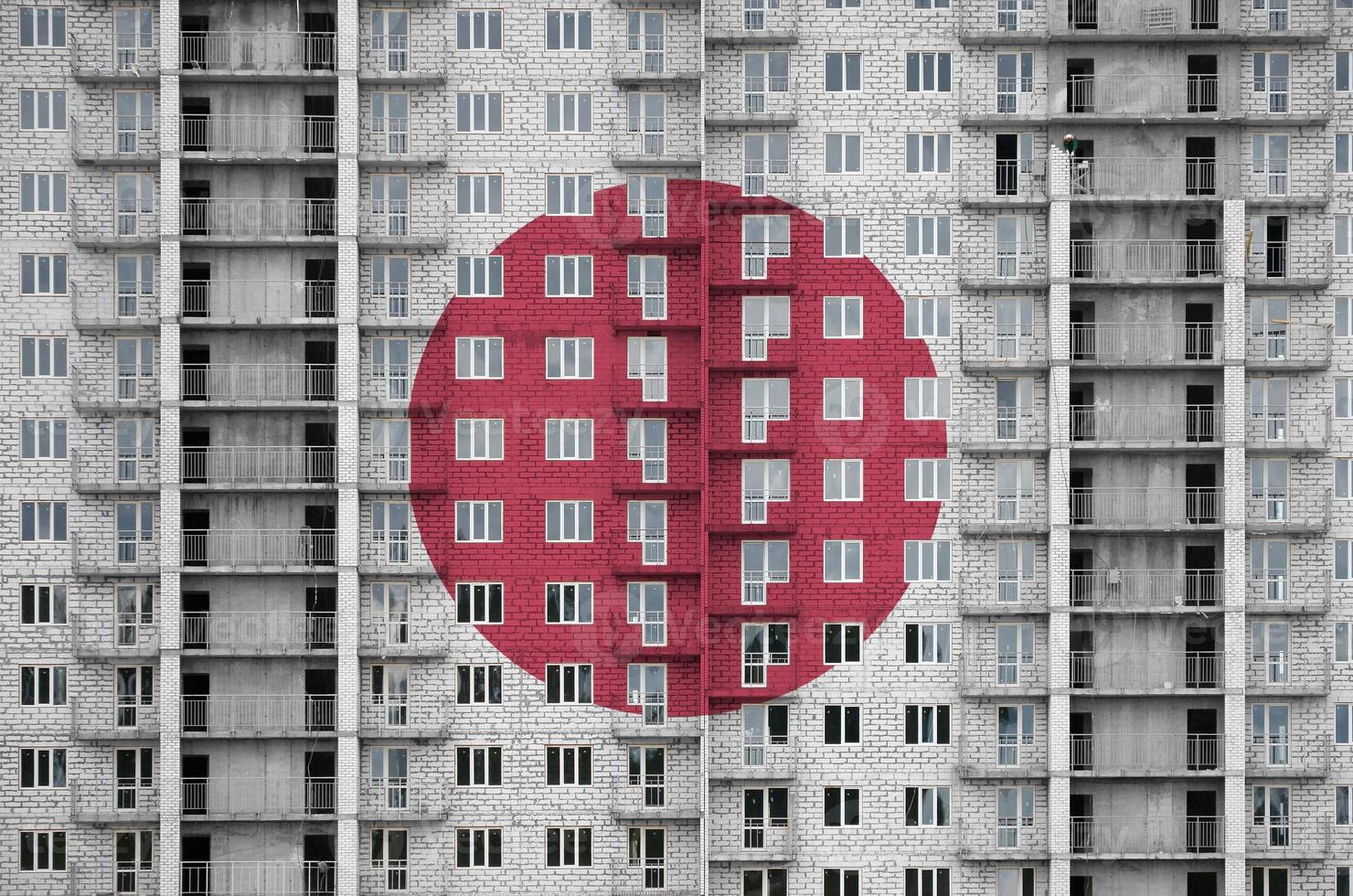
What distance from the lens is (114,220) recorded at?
5481 cm

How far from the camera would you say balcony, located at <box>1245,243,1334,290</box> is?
5503 centimetres

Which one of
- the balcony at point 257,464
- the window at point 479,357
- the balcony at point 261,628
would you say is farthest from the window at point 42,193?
the balcony at point 261,628

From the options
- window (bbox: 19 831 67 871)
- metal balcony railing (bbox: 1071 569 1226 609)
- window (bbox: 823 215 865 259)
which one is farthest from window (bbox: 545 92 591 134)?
window (bbox: 19 831 67 871)

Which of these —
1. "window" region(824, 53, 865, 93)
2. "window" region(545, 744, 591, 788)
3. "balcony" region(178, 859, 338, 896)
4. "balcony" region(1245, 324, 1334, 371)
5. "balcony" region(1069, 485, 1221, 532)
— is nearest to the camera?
"balcony" region(178, 859, 338, 896)

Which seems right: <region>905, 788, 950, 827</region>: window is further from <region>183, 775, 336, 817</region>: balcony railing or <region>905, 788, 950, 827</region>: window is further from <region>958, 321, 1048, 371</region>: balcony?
<region>183, 775, 336, 817</region>: balcony railing

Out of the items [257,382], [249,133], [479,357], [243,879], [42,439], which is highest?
[249,133]

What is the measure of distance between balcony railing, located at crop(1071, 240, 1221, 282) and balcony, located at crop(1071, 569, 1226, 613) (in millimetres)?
10267

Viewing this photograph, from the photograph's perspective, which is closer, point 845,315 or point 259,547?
point 259,547

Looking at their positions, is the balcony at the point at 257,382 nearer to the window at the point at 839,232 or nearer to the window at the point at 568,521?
the window at the point at 568,521

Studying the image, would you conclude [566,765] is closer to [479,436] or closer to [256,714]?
[256,714]

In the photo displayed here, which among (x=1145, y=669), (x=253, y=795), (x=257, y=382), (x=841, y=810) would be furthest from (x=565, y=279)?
(x=1145, y=669)

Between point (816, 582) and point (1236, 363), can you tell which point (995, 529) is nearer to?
point (816, 582)

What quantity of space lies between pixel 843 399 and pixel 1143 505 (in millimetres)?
11025

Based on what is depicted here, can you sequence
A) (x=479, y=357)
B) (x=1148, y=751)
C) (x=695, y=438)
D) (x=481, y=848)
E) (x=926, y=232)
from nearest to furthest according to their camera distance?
(x=1148, y=751) < (x=481, y=848) < (x=695, y=438) < (x=479, y=357) < (x=926, y=232)
